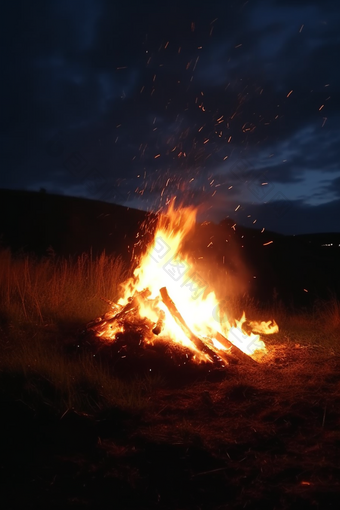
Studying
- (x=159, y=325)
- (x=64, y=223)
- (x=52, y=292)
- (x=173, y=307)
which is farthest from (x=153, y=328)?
(x=64, y=223)

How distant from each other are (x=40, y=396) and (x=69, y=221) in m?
28.4

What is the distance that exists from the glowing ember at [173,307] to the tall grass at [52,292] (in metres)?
0.72

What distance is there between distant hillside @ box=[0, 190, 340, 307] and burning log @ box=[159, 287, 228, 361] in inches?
405

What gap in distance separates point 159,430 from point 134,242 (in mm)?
23743

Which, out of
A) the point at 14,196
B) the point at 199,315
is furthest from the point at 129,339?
the point at 14,196

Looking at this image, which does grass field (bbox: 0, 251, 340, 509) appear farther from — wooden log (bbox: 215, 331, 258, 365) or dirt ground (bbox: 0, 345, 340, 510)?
wooden log (bbox: 215, 331, 258, 365)

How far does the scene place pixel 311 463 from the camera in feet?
10.4

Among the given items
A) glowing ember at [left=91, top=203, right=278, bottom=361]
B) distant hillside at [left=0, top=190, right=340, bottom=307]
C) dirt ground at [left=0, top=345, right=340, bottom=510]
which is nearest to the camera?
dirt ground at [left=0, top=345, right=340, bottom=510]

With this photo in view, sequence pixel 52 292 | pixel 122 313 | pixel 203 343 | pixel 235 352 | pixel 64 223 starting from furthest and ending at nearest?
pixel 64 223, pixel 52 292, pixel 122 313, pixel 235 352, pixel 203 343

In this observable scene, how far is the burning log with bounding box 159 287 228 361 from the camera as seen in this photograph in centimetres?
528

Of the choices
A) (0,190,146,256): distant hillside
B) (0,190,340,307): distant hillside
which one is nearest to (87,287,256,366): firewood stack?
(0,190,340,307): distant hillside

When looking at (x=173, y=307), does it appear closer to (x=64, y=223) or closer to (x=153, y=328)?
(x=153, y=328)

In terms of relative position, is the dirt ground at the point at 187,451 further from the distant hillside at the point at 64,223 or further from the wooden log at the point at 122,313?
the distant hillside at the point at 64,223

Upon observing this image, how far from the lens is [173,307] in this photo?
558 centimetres
